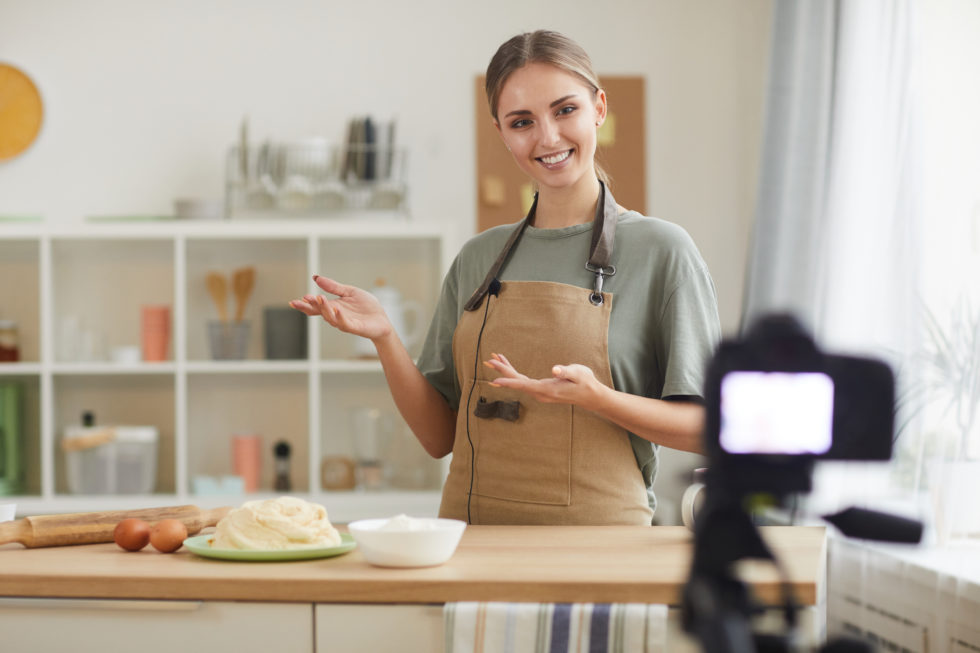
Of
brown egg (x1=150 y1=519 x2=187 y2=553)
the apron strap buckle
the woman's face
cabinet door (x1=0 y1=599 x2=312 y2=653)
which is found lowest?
cabinet door (x1=0 y1=599 x2=312 y2=653)

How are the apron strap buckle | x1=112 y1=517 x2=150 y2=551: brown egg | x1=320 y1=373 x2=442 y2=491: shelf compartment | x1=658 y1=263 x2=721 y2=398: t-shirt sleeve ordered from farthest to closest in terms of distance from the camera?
x1=320 y1=373 x2=442 y2=491: shelf compartment, the apron strap buckle, x1=658 y1=263 x2=721 y2=398: t-shirt sleeve, x1=112 y1=517 x2=150 y2=551: brown egg

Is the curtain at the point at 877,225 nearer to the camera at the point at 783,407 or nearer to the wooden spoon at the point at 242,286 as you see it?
the camera at the point at 783,407

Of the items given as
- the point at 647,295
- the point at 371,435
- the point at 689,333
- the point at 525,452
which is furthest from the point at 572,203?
the point at 371,435

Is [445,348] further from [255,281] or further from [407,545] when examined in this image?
[255,281]

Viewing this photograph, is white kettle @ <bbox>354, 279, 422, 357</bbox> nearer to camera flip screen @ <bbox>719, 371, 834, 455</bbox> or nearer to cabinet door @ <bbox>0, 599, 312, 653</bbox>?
cabinet door @ <bbox>0, 599, 312, 653</bbox>

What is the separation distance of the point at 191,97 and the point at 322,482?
1.47m

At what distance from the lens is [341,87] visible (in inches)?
138

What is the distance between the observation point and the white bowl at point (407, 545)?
1.10m

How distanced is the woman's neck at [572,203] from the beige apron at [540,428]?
0.04 m

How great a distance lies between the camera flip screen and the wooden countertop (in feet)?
1.28

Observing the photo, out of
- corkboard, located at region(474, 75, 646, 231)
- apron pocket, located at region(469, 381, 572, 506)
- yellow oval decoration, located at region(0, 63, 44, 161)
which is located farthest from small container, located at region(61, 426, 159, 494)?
apron pocket, located at region(469, 381, 572, 506)

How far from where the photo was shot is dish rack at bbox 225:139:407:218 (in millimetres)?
3283

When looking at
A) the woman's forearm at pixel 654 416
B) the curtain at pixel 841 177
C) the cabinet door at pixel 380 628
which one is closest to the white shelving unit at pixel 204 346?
the curtain at pixel 841 177

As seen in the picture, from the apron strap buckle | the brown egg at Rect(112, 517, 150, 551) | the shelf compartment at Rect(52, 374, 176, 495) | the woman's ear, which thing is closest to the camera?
the brown egg at Rect(112, 517, 150, 551)
